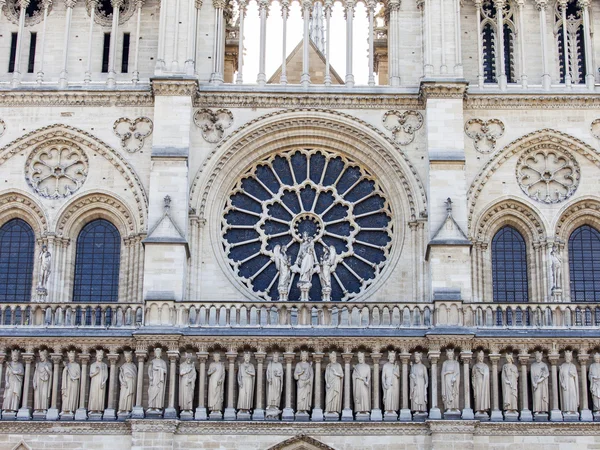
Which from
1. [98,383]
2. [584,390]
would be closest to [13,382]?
[98,383]

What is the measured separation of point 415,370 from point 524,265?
403 cm

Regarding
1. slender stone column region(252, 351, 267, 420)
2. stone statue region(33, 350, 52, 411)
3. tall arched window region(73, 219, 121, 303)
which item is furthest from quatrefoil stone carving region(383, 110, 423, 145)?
stone statue region(33, 350, 52, 411)

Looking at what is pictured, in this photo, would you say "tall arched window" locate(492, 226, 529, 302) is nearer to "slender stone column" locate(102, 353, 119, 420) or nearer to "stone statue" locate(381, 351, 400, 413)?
"stone statue" locate(381, 351, 400, 413)

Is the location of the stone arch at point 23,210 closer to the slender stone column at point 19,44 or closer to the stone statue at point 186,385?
the slender stone column at point 19,44

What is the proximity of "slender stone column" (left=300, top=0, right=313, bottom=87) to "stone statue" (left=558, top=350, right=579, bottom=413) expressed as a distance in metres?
8.21

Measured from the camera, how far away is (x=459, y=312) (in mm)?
26250

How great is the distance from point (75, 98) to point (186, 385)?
23.3ft

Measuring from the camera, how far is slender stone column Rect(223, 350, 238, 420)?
84.0ft

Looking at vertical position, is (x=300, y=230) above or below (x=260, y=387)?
above

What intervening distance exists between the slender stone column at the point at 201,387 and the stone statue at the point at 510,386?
5.77 m

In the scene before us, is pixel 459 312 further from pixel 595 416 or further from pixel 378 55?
pixel 378 55

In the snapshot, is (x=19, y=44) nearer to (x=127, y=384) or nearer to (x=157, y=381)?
(x=127, y=384)

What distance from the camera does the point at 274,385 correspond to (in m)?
25.8

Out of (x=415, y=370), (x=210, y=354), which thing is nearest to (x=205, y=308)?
(x=210, y=354)
